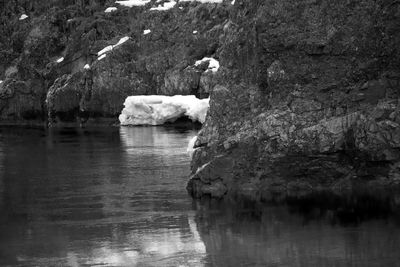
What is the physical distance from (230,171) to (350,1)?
25.5ft

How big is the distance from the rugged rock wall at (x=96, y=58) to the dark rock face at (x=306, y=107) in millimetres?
44057

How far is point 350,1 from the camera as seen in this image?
30.7 meters

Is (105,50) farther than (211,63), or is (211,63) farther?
(105,50)

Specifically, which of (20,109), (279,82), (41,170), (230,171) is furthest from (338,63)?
(20,109)

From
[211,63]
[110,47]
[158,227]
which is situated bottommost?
[158,227]

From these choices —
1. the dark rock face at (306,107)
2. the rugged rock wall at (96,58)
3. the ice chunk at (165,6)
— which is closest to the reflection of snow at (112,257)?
the dark rock face at (306,107)

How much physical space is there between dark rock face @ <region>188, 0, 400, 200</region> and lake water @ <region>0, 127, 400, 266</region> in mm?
2285

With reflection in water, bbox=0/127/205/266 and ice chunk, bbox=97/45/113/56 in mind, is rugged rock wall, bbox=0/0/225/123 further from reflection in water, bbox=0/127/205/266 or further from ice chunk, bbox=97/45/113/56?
reflection in water, bbox=0/127/205/266

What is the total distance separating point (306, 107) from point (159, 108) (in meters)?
44.7

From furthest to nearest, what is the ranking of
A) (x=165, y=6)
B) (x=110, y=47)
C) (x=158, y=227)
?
(x=165, y=6), (x=110, y=47), (x=158, y=227)

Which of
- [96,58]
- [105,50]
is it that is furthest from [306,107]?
[96,58]

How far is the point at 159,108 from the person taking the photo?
244ft

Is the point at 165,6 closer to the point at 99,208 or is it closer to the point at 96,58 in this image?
the point at 96,58

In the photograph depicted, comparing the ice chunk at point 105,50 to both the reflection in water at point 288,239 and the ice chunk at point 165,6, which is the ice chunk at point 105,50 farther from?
the reflection in water at point 288,239
